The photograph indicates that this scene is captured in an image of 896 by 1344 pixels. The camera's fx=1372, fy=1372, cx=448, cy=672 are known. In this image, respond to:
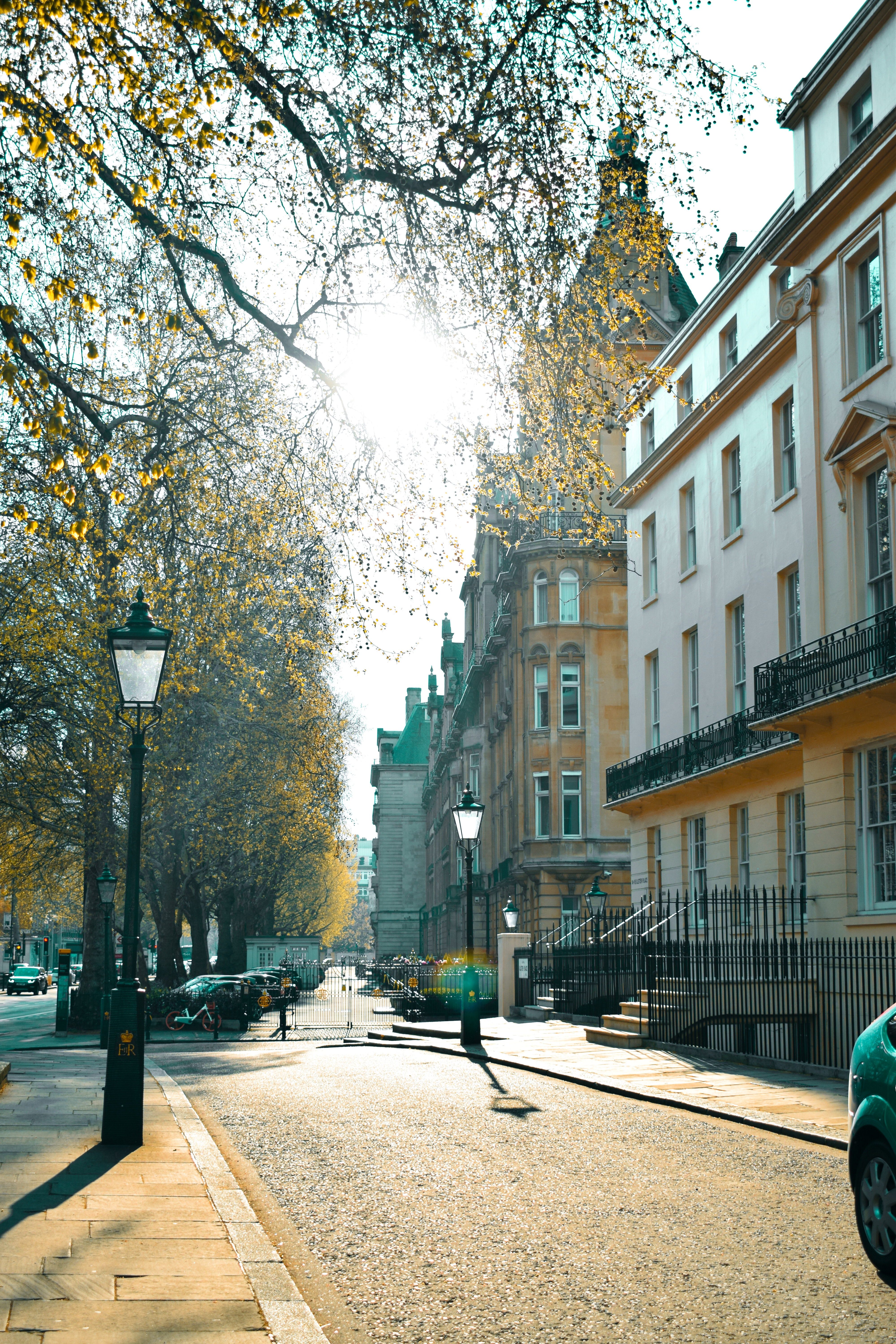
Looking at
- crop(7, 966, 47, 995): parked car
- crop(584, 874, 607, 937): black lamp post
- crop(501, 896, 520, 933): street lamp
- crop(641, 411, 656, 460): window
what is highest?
crop(641, 411, 656, 460): window

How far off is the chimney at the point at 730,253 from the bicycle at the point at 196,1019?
2034 centimetres

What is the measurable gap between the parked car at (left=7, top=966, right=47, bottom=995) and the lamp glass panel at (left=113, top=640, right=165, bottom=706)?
2701 inches

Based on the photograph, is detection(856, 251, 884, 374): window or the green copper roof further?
the green copper roof

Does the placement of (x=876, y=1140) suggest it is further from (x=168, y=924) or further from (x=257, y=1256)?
(x=168, y=924)

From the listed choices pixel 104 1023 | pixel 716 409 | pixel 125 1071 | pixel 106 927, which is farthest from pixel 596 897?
pixel 125 1071

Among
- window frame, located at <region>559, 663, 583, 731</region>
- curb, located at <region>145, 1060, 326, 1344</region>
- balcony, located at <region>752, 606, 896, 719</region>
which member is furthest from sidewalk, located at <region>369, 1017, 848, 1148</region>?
window frame, located at <region>559, 663, 583, 731</region>

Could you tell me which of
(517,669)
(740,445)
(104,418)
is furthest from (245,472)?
(517,669)

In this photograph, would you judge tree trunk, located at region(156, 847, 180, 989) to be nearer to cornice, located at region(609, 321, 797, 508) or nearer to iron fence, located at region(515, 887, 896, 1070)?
iron fence, located at region(515, 887, 896, 1070)

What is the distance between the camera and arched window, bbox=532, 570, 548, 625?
4631 cm

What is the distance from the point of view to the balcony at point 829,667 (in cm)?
1842

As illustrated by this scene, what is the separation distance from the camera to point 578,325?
507 inches

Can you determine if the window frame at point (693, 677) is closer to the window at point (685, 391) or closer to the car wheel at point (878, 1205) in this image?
the window at point (685, 391)

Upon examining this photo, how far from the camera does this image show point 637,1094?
14.0 meters

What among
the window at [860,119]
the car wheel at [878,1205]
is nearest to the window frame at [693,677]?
the window at [860,119]
